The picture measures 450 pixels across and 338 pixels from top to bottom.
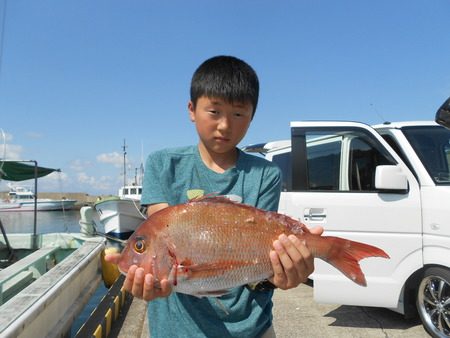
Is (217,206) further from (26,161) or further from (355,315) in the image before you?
(26,161)

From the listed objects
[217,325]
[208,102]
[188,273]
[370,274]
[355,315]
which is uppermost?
[208,102]

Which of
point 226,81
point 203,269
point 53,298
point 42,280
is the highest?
point 226,81

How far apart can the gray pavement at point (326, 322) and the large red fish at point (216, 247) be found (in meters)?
3.55

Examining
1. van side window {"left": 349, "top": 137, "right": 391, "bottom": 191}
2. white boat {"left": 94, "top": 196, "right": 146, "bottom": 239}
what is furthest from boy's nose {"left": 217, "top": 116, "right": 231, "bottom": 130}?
white boat {"left": 94, "top": 196, "right": 146, "bottom": 239}

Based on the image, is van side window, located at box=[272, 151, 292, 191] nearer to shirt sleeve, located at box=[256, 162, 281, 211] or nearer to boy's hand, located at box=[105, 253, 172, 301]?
shirt sleeve, located at box=[256, 162, 281, 211]

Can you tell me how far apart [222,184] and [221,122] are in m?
0.30

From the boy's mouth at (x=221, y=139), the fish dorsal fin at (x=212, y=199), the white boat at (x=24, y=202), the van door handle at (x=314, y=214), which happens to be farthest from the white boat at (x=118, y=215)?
the white boat at (x=24, y=202)

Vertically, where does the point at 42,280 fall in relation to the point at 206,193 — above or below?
below

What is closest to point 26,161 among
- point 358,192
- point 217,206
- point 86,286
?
point 86,286

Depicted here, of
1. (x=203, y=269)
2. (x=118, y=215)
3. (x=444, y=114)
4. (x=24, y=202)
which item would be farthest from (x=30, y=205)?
(x=203, y=269)

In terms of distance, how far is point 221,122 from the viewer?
1.92 meters

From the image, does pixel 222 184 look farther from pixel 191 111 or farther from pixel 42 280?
pixel 42 280

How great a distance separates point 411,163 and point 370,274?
4.66ft

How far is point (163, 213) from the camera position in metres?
1.78
